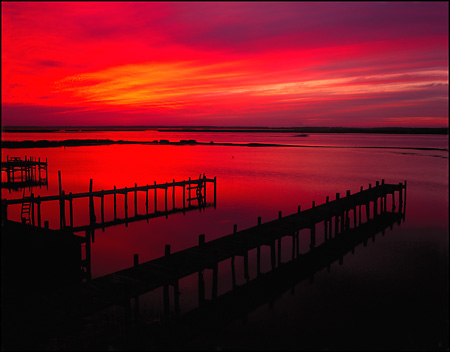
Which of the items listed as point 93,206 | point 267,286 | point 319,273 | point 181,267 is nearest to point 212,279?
point 267,286

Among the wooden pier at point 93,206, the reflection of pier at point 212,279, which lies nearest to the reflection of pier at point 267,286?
the reflection of pier at point 212,279

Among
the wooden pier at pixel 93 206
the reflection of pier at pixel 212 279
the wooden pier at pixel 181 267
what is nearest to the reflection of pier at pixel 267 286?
the reflection of pier at pixel 212 279

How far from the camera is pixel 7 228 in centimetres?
1202

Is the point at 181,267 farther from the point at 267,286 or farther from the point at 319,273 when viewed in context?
the point at 319,273

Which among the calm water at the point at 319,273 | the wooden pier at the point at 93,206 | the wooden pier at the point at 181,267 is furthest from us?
the wooden pier at the point at 93,206

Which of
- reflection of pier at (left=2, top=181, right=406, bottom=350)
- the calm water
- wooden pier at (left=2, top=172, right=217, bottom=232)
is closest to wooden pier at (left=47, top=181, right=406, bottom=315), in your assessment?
reflection of pier at (left=2, top=181, right=406, bottom=350)

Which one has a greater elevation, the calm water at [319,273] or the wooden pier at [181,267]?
the wooden pier at [181,267]

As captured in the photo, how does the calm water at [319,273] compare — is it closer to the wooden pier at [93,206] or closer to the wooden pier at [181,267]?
the wooden pier at [93,206]

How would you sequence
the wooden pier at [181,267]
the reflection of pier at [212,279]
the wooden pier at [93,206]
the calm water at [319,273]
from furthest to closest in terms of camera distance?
the wooden pier at [93,206]
the calm water at [319,273]
the wooden pier at [181,267]
the reflection of pier at [212,279]

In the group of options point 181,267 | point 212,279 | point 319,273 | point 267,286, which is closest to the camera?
point 181,267

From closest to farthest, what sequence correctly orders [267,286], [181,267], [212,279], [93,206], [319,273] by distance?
[181,267] < [267,286] < [212,279] < [319,273] < [93,206]

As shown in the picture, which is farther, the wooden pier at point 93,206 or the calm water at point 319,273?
the wooden pier at point 93,206

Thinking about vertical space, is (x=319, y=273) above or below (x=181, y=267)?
below

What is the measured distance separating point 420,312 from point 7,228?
43.6 ft
